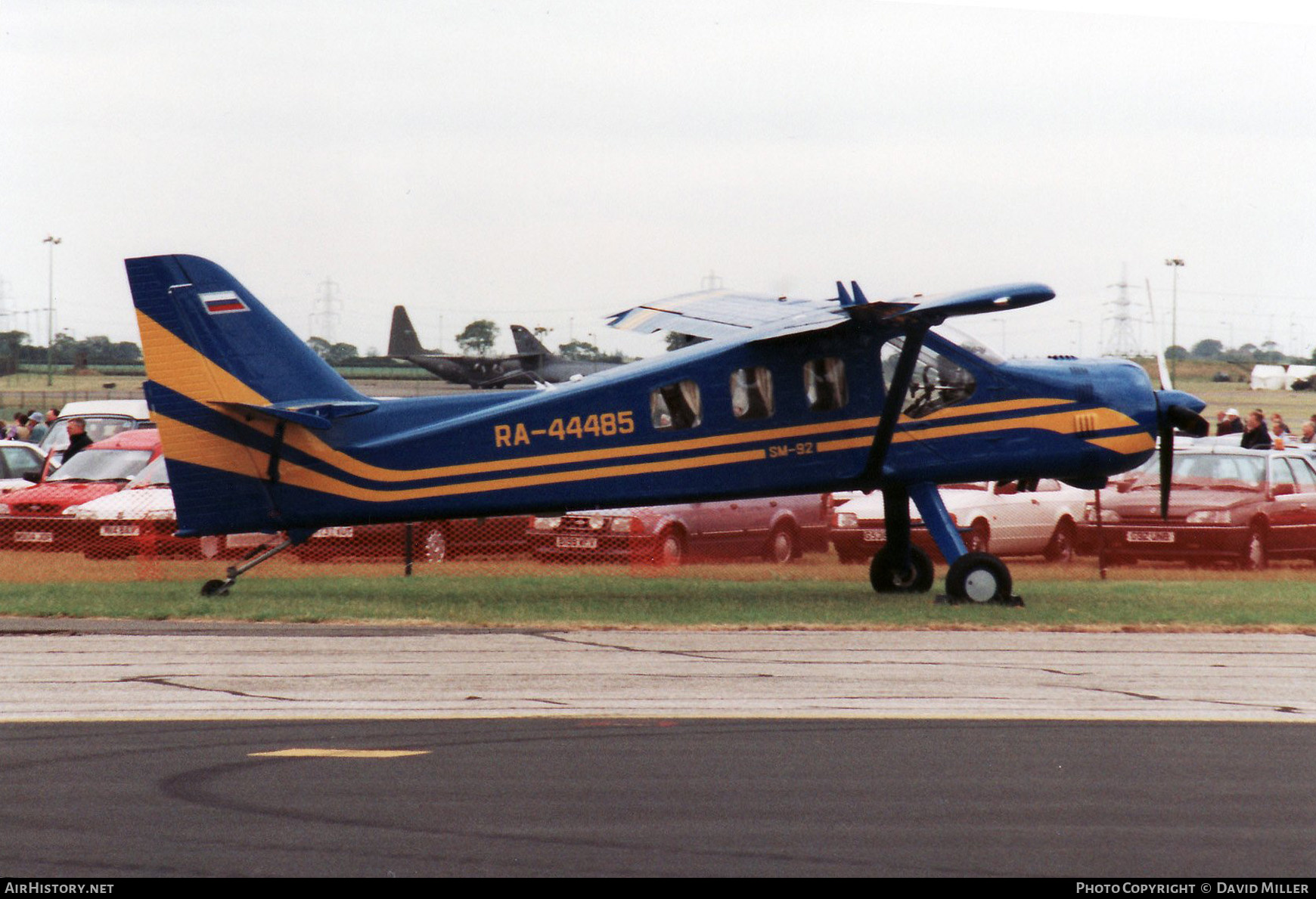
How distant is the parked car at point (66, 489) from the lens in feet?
69.1

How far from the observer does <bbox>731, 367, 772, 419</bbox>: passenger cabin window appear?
1594 cm

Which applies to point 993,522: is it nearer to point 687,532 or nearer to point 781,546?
point 781,546

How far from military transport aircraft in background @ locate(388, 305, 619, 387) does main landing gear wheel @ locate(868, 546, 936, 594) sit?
41.3 m

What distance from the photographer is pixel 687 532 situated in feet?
69.1

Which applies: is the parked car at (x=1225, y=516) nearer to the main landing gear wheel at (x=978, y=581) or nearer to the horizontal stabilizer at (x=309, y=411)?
the main landing gear wheel at (x=978, y=581)

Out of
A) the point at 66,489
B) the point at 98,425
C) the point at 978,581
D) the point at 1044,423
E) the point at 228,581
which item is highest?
the point at 98,425

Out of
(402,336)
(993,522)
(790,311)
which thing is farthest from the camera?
(402,336)

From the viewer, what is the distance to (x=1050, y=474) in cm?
1642

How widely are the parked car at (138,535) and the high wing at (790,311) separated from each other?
20.2 ft

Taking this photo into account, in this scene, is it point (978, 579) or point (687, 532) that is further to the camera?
point (687, 532)

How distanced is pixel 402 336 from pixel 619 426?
60.8m

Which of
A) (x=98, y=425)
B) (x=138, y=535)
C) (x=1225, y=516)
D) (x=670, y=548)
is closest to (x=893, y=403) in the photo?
(x=670, y=548)

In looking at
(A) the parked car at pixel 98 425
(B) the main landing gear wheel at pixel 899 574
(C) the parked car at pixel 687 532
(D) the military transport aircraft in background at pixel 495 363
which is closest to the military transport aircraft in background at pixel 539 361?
(D) the military transport aircraft in background at pixel 495 363

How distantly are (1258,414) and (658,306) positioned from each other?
→ 10348mm
